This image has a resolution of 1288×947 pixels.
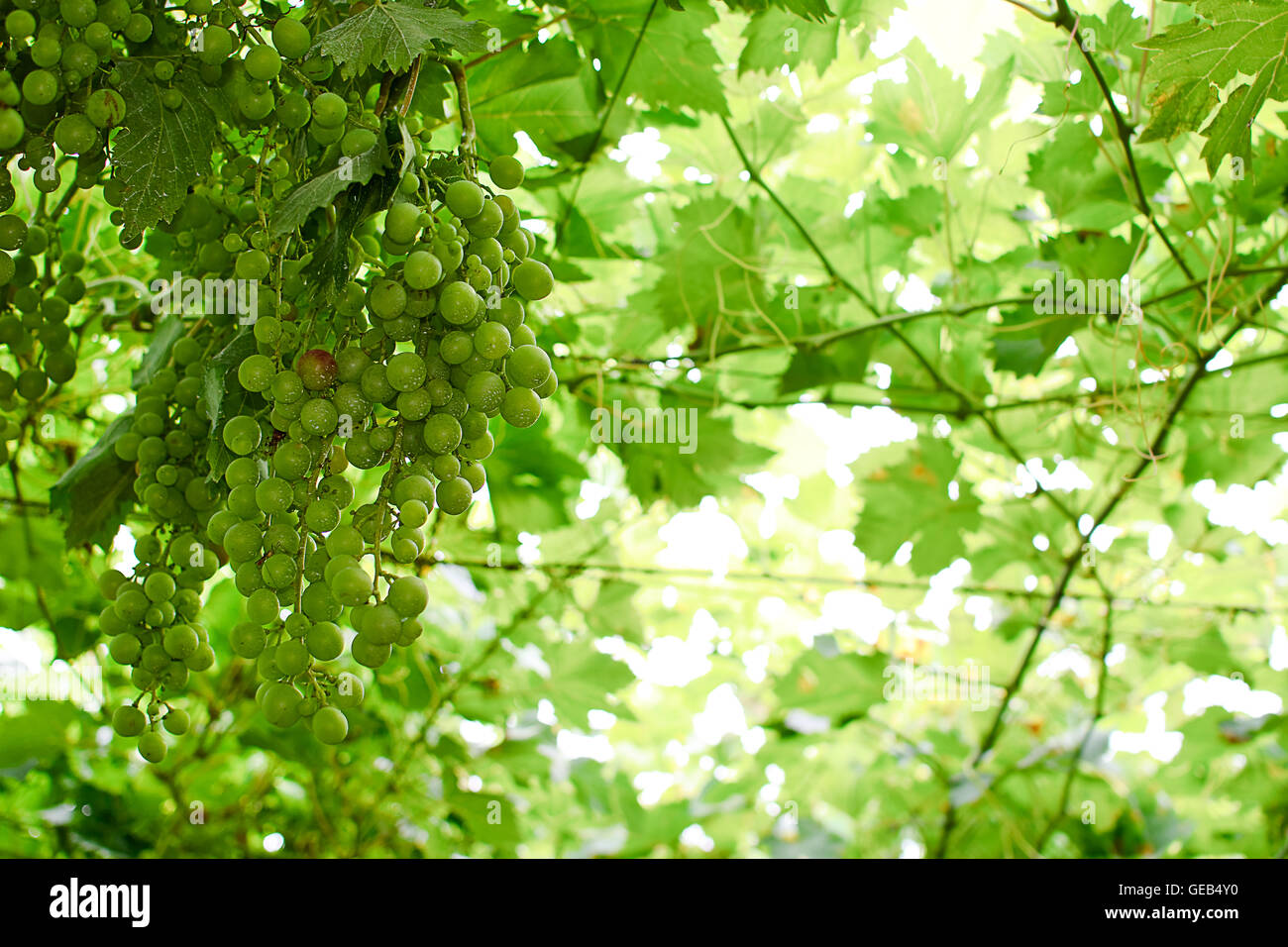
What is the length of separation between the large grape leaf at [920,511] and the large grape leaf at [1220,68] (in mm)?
662

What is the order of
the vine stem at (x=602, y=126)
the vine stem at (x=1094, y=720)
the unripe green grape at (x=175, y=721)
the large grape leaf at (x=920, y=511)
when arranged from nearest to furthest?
the unripe green grape at (x=175, y=721) < the vine stem at (x=602, y=126) < the large grape leaf at (x=920, y=511) < the vine stem at (x=1094, y=720)

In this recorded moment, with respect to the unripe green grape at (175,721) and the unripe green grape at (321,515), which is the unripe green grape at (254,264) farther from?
the unripe green grape at (175,721)

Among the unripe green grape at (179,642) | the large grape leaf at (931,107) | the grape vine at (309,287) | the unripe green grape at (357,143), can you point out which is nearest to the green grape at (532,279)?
the grape vine at (309,287)

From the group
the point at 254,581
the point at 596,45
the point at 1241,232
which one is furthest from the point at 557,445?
the point at 1241,232

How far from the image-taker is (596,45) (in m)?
0.93

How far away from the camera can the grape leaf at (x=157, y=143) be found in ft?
1.83

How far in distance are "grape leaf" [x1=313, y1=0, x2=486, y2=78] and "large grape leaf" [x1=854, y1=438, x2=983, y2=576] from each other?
102 cm

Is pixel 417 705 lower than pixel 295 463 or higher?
lower

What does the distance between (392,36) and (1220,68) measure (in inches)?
25.9
